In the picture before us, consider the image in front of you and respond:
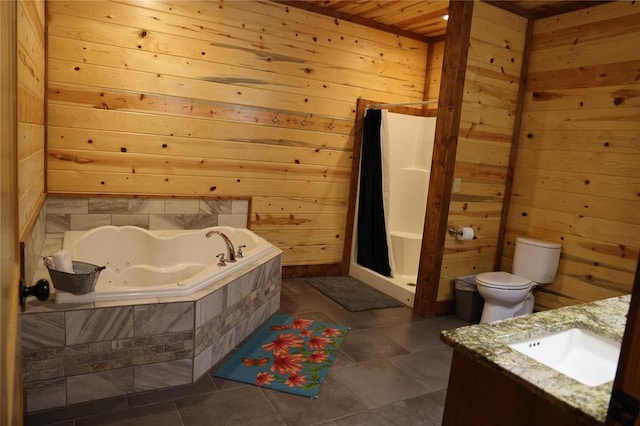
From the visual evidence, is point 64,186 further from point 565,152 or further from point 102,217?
point 565,152

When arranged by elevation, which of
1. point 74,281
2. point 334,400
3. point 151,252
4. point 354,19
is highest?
point 354,19

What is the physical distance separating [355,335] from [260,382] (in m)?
0.94

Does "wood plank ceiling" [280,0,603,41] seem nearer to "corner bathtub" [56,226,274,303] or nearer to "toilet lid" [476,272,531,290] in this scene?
"toilet lid" [476,272,531,290]

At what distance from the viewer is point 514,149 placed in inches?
148

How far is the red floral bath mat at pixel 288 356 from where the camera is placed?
2479 millimetres

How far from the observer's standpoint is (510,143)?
3.73m

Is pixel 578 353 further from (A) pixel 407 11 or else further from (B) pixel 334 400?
(A) pixel 407 11

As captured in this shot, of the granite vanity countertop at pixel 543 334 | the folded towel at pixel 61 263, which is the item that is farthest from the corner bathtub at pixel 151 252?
the granite vanity countertop at pixel 543 334

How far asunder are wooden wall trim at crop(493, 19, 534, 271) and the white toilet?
0.89 ft

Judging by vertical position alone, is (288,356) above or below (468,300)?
below

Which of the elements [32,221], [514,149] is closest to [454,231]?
[514,149]

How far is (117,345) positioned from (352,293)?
7.50 feet

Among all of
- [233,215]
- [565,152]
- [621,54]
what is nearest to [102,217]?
[233,215]

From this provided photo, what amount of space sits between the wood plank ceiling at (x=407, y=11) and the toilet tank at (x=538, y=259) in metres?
1.82
